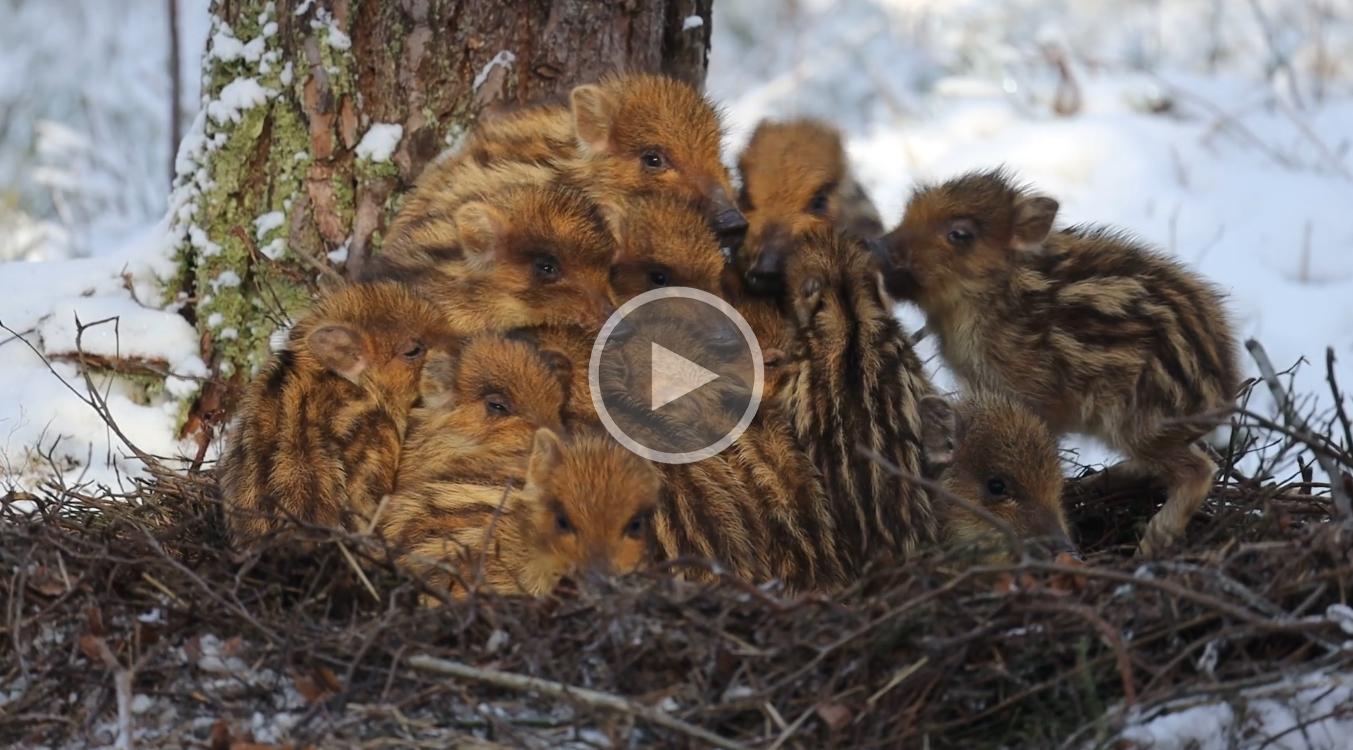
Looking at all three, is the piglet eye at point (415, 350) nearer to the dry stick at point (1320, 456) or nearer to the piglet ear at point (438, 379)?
the piglet ear at point (438, 379)

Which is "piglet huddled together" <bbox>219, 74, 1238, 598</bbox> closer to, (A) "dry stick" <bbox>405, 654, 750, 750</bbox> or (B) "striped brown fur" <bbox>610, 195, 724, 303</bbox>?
(B) "striped brown fur" <bbox>610, 195, 724, 303</bbox>

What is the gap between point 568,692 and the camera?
2941 mm

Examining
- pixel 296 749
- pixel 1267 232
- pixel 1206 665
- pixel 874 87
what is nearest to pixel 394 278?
pixel 296 749

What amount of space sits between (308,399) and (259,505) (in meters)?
0.45

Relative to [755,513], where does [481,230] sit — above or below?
above

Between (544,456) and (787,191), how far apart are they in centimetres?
134

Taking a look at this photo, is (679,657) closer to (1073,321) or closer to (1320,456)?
(1320,456)

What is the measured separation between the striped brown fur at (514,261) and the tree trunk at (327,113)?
1.54 feet

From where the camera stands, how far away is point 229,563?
3.65m

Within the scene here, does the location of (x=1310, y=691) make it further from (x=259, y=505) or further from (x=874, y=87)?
(x=874, y=87)

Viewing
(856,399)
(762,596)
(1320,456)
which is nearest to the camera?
(762,596)

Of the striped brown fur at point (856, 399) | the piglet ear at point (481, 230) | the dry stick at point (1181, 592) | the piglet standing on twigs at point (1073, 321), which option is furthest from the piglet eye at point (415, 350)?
the dry stick at point (1181, 592)

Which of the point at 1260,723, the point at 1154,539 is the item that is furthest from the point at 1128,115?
the point at 1260,723

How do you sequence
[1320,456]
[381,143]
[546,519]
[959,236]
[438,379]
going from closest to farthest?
[1320,456], [546,519], [438,379], [959,236], [381,143]
